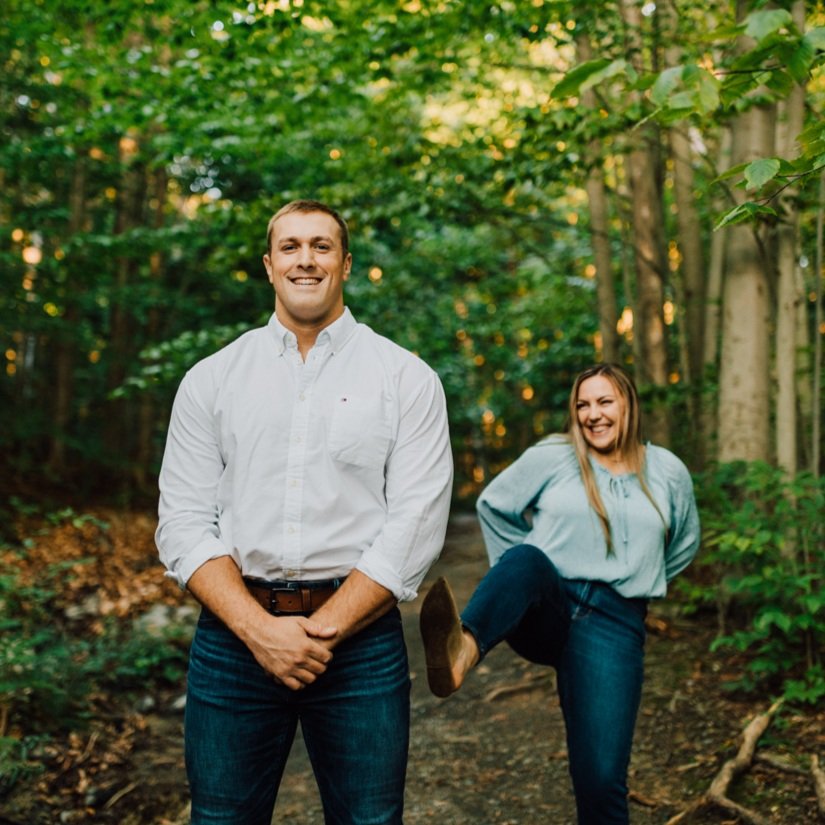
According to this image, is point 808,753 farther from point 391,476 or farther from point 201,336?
point 201,336

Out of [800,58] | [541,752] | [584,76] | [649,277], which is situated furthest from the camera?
[649,277]

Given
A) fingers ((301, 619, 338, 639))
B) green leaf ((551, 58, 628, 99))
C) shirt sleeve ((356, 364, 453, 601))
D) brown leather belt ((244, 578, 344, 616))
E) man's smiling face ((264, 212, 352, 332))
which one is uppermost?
green leaf ((551, 58, 628, 99))

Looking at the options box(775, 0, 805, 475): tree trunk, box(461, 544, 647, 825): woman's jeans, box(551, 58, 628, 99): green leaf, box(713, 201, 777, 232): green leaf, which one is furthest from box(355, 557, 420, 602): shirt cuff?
box(775, 0, 805, 475): tree trunk

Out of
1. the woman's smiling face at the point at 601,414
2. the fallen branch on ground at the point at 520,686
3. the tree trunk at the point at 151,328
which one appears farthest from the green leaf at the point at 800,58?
the tree trunk at the point at 151,328

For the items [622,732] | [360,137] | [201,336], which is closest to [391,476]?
[622,732]

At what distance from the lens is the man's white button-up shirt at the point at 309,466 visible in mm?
2023

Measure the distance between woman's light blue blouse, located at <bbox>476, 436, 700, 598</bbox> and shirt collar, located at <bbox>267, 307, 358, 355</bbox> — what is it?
1.05 m

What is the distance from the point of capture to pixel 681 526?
3.04m

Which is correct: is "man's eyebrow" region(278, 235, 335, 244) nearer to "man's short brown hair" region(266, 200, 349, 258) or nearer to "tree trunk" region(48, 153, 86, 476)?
"man's short brown hair" region(266, 200, 349, 258)

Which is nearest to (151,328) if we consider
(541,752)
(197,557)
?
(541,752)

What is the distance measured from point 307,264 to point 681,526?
1781 millimetres

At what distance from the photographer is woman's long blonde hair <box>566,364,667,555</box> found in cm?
293

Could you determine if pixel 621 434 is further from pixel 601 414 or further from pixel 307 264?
pixel 307 264

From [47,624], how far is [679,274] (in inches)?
241
